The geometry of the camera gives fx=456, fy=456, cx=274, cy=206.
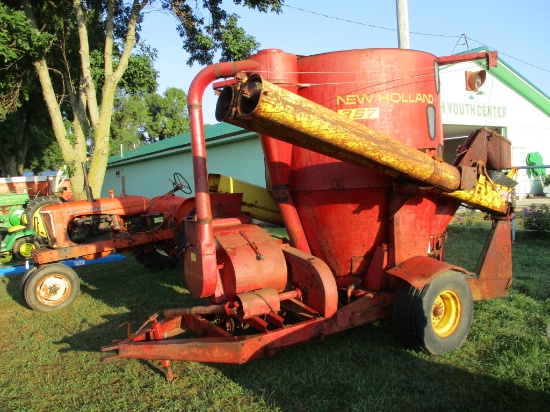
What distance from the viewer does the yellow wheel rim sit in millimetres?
4059

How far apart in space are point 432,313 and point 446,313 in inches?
10.3

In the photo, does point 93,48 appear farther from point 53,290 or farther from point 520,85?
point 520,85

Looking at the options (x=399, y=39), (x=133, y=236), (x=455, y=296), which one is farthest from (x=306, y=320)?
Result: (x=399, y=39)

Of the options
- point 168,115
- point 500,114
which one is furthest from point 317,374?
point 168,115

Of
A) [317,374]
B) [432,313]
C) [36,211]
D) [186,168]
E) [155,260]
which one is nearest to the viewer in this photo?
[317,374]

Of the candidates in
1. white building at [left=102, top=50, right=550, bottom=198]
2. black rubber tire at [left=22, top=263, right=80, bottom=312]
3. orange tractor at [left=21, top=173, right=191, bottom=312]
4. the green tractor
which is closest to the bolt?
orange tractor at [left=21, top=173, right=191, bottom=312]

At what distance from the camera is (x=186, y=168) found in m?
19.3

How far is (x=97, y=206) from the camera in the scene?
758 centimetres

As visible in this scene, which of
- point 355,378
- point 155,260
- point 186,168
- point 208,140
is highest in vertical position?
point 208,140

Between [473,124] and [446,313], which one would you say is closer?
[446,313]

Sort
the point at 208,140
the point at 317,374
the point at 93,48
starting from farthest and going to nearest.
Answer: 1. the point at 208,140
2. the point at 93,48
3. the point at 317,374

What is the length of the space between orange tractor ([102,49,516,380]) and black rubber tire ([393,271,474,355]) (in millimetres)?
11

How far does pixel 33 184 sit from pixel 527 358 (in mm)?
16488

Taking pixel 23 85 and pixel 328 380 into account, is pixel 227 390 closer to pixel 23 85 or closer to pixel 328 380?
pixel 328 380
